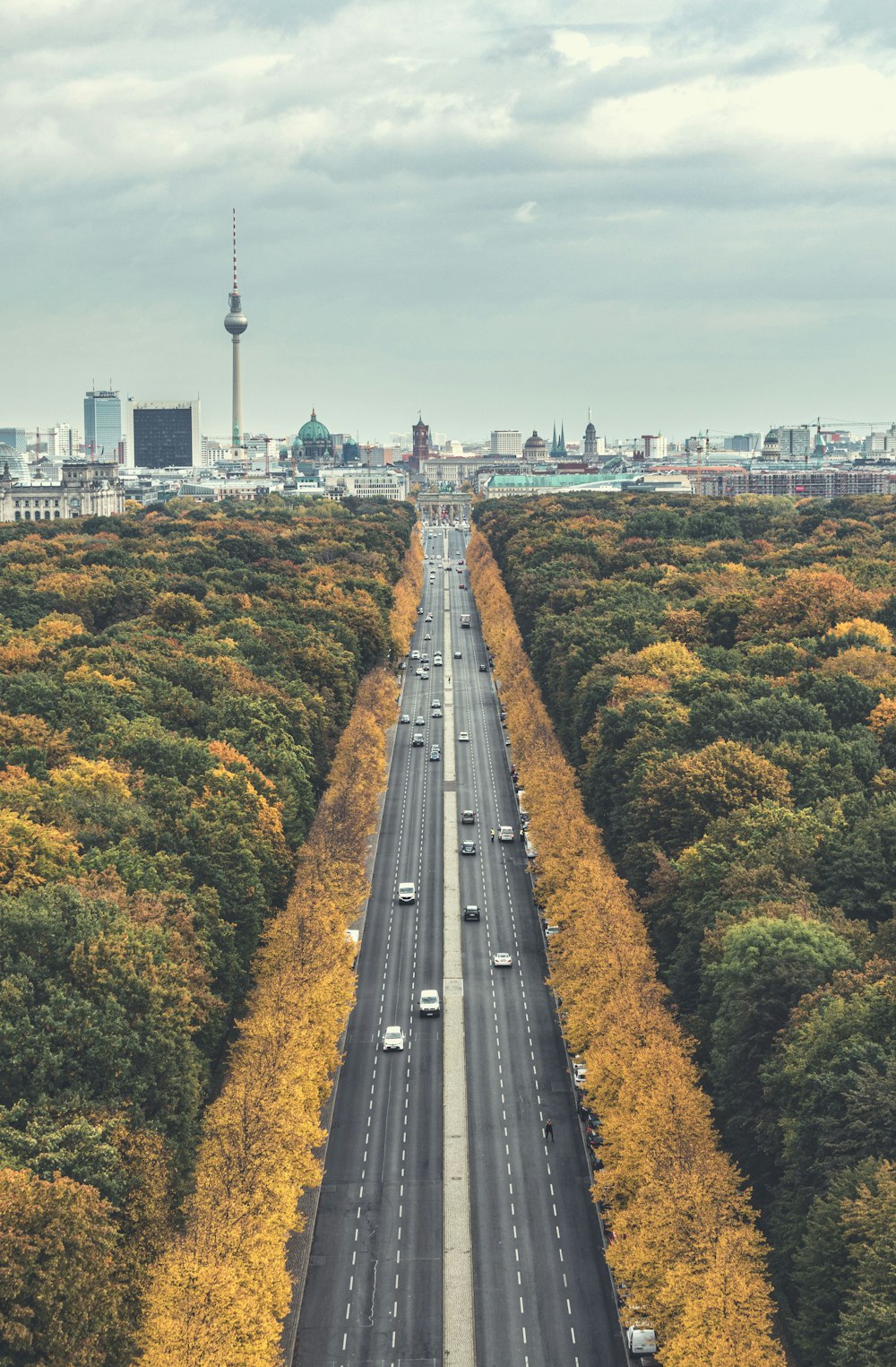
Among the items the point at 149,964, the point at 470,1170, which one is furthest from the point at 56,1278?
the point at 470,1170

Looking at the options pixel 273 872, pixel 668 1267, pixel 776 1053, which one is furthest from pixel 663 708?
pixel 668 1267

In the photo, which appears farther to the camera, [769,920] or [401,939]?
[401,939]

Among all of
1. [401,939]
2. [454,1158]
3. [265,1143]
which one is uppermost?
[265,1143]

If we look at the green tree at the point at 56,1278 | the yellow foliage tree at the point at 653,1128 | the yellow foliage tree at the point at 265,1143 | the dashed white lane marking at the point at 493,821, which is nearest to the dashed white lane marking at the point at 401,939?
the yellow foliage tree at the point at 265,1143

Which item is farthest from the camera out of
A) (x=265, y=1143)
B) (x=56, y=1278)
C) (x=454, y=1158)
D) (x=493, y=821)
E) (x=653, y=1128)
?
(x=493, y=821)

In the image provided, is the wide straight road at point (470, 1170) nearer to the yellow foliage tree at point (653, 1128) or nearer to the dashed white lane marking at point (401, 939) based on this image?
the dashed white lane marking at point (401, 939)

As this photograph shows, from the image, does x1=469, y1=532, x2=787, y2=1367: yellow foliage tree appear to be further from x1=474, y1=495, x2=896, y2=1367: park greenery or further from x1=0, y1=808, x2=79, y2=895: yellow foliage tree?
x1=0, y1=808, x2=79, y2=895: yellow foliage tree

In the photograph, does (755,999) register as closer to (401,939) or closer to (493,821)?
(401,939)

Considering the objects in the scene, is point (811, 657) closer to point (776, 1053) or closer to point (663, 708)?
point (663, 708)
